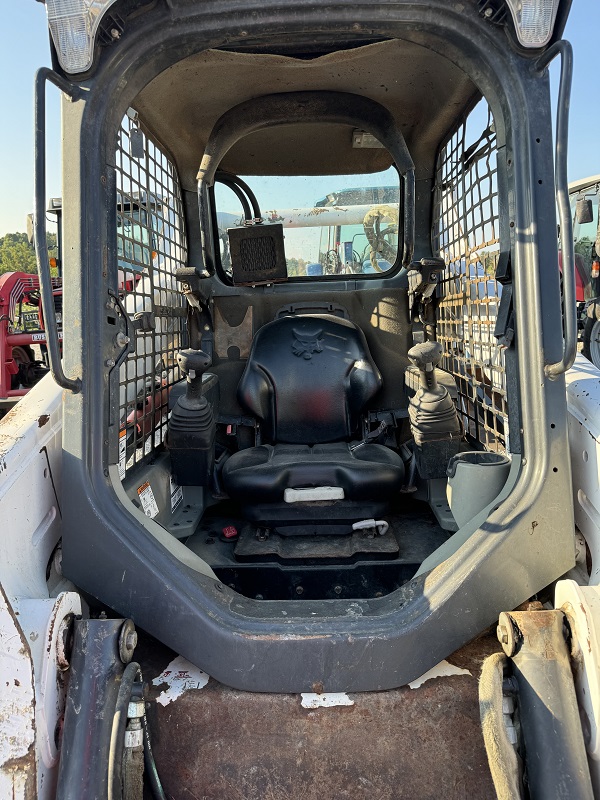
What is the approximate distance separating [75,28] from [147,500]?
4.67 ft

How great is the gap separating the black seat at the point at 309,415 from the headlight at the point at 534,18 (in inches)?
56.4

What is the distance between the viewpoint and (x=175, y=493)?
2365 millimetres

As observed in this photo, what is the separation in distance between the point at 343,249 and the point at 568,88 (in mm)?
1751

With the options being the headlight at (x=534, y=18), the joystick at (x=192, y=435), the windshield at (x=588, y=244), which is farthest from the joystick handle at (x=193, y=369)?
the windshield at (x=588, y=244)

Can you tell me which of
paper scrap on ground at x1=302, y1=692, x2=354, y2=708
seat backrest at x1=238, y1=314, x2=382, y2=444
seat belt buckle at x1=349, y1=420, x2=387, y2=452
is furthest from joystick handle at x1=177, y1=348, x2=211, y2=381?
paper scrap on ground at x1=302, y1=692, x2=354, y2=708

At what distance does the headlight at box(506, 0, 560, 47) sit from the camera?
1.35 meters

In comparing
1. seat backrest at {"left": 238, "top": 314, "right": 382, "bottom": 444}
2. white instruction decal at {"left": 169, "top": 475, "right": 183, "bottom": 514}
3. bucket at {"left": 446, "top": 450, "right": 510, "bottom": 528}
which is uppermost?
seat backrest at {"left": 238, "top": 314, "right": 382, "bottom": 444}

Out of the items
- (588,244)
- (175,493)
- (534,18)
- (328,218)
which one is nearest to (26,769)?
(175,493)

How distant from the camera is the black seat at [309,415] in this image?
2230mm

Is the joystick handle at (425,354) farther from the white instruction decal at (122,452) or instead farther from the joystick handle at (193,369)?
the white instruction decal at (122,452)

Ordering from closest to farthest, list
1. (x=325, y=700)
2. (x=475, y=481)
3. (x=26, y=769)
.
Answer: (x=26, y=769) → (x=325, y=700) → (x=475, y=481)

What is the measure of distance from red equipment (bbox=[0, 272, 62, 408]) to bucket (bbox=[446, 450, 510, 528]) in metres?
5.81

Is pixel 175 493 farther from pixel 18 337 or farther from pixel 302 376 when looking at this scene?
pixel 18 337

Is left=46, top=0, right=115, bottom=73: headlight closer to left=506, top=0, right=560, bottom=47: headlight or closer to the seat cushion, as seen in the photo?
left=506, top=0, right=560, bottom=47: headlight
